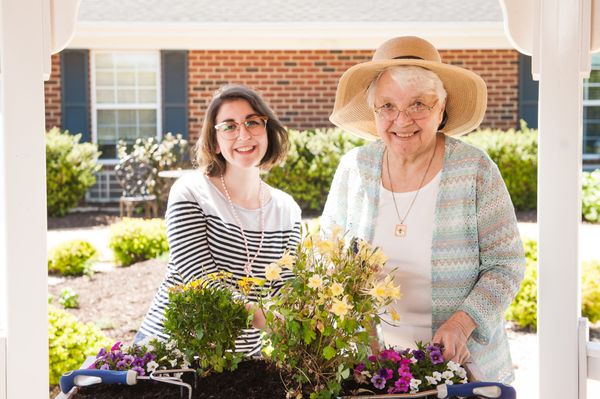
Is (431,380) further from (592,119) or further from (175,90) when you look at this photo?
(592,119)

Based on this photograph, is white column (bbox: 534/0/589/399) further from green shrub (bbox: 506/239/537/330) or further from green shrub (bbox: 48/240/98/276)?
green shrub (bbox: 48/240/98/276)

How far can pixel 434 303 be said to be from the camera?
247 cm

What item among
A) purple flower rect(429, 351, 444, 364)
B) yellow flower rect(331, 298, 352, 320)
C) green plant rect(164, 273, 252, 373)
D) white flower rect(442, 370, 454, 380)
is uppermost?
yellow flower rect(331, 298, 352, 320)

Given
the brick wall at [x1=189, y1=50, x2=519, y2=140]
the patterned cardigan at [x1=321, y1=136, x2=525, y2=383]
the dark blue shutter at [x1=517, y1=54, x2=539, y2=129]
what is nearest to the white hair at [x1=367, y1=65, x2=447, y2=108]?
the patterned cardigan at [x1=321, y1=136, x2=525, y2=383]

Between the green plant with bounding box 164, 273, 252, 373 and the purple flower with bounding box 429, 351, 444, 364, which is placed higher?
the green plant with bounding box 164, 273, 252, 373

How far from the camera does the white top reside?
2.48 metres

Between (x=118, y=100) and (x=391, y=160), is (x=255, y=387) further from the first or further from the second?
(x=118, y=100)

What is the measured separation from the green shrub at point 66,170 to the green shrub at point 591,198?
7.16 meters

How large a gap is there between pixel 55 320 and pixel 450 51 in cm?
931

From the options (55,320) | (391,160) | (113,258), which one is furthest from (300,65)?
(391,160)

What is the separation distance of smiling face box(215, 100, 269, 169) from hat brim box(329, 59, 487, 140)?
1.05ft

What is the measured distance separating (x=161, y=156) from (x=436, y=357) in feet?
34.0

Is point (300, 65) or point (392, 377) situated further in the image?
point (300, 65)

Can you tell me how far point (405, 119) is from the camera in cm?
247
